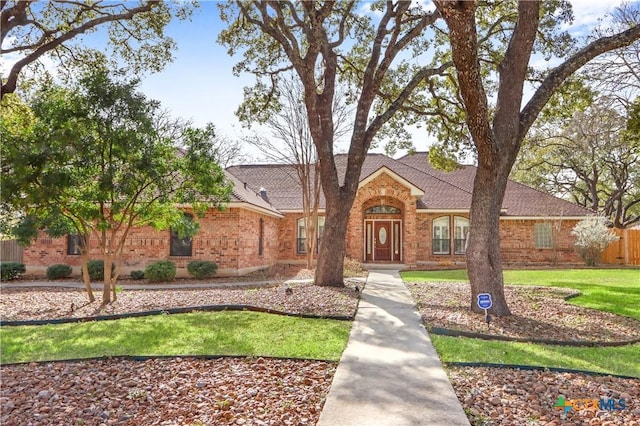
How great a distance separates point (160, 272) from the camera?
1556 cm

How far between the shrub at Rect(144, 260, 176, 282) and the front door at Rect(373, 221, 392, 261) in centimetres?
1167

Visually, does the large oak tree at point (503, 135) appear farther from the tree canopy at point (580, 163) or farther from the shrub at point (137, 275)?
the tree canopy at point (580, 163)

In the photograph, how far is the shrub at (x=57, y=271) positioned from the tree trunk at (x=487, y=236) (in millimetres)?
15068

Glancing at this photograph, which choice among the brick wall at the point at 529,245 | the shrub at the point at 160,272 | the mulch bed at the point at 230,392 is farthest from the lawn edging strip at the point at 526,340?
the brick wall at the point at 529,245

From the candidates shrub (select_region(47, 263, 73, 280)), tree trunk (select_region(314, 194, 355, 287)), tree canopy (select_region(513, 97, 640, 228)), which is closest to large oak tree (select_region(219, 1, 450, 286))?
tree trunk (select_region(314, 194, 355, 287))

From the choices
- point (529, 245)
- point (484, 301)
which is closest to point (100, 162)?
point (484, 301)

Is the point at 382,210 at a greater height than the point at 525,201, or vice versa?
the point at 525,201

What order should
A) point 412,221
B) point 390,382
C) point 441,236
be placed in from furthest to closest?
1. point 441,236
2. point 412,221
3. point 390,382

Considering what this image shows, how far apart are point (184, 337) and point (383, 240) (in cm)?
1787

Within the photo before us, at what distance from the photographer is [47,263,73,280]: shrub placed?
16.7m

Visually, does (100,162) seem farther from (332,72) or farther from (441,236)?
(441,236)

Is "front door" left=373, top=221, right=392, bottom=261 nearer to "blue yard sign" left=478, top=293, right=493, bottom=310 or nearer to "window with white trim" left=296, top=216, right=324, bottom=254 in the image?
"window with white trim" left=296, top=216, right=324, bottom=254

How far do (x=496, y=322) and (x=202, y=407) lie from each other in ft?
19.7

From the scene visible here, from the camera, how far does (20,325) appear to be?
339 inches
